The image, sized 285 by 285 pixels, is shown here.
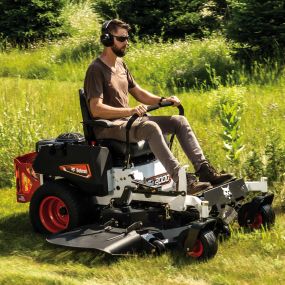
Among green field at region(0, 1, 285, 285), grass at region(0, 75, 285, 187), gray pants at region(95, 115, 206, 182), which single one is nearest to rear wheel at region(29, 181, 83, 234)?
green field at region(0, 1, 285, 285)

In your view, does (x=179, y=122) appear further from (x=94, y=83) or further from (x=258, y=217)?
(x=258, y=217)

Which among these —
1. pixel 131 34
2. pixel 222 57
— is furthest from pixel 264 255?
pixel 131 34

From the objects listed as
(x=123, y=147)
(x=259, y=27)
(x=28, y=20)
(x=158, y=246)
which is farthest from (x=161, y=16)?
(x=158, y=246)

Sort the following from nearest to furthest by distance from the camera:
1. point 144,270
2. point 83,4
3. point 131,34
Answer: point 144,270, point 131,34, point 83,4

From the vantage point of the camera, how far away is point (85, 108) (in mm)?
6770

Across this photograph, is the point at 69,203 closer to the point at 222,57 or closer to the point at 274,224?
the point at 274,224

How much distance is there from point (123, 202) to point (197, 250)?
0.84 meters

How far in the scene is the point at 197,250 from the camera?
5.96 metres

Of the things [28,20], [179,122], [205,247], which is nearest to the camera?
[205,247]

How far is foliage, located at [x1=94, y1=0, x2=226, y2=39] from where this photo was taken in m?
17.2

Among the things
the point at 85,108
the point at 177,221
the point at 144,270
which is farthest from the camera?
the point at 85,108

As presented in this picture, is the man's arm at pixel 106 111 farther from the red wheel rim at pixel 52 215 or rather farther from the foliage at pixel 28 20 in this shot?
the foliage at pixel 28 20

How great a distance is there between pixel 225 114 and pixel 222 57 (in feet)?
22.7

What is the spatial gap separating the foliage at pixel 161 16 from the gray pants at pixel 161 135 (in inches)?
A: 409
